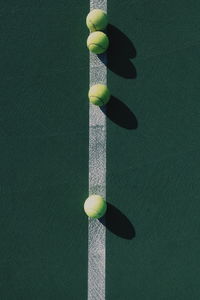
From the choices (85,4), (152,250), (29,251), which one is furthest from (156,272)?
(85,4)

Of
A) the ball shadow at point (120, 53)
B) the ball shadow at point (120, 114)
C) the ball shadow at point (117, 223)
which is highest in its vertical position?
the ball shadow at point (120, 53)

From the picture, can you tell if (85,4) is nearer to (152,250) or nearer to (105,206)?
(105,206)

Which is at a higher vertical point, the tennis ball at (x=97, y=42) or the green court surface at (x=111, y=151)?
the tennis ball at (x=97, y=42)

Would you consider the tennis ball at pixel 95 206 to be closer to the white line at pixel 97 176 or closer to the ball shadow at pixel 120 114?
the white line at pixel 97 176

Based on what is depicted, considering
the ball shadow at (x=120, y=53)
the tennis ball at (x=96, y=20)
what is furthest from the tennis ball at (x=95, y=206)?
the tennis ball at (x=96, y=20)

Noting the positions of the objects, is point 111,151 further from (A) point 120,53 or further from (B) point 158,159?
(A) point 120,53

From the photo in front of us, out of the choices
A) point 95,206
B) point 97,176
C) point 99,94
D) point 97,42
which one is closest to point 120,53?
point 97,42

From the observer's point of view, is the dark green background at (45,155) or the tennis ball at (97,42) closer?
the tennis ball at (97,42)
